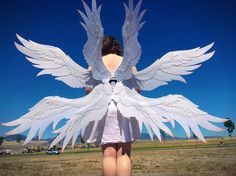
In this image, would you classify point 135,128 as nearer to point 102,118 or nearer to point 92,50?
point 102,118

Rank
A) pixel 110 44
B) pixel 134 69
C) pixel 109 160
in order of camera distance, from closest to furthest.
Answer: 1. pixel 109 160
2. pixel 134 69
3. pixel 110 44

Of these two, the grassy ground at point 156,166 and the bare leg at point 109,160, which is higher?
the grassy ground at point 156,166

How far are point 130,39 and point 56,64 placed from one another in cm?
110

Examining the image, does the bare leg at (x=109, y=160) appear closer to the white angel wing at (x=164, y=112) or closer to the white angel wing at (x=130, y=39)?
the white angel wing at (x=164, y=112)

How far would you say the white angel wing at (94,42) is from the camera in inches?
165

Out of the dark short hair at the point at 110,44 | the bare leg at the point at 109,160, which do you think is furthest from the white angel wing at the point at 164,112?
the dark short hair at the point at 110,44

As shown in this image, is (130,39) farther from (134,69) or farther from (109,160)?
(109,160)

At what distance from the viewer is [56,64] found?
4.62 metres

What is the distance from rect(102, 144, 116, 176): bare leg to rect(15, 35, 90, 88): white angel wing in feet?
3.08

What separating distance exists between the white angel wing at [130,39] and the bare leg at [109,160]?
92cm

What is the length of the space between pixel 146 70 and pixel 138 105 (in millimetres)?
601

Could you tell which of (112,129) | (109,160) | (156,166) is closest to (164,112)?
(112,129)

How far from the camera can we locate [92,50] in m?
4.27

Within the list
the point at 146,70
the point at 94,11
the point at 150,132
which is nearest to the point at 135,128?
the point at 150,132
